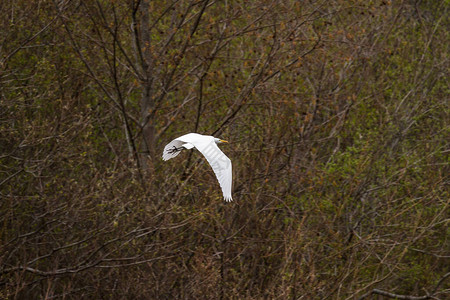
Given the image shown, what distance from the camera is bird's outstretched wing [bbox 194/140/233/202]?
279 inches

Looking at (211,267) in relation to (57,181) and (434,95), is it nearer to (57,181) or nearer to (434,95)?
(57,181)

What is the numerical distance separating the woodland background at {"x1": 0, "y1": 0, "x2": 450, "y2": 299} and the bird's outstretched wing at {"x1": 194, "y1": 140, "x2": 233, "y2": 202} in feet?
2.73

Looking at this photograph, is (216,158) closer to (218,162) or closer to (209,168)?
(218,162)

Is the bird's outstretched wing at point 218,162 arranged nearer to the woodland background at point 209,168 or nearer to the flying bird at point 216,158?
the flying bird at point 216,158

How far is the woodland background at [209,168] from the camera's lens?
342 inches

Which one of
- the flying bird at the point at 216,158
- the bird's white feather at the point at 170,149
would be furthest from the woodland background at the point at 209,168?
the flying bird at the point at 216,158

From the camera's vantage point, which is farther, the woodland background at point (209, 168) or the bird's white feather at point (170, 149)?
the woodland background at point (209, 168)

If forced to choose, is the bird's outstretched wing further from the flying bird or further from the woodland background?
the woodland background

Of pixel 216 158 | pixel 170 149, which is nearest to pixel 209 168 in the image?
pixel 170 149

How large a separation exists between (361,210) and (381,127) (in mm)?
1377

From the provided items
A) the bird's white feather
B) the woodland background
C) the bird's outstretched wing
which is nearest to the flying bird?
the bird's outstretched wing

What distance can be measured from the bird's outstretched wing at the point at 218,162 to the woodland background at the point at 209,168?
0.83 m

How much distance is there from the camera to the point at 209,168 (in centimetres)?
954

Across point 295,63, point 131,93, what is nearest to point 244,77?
point 295,63
